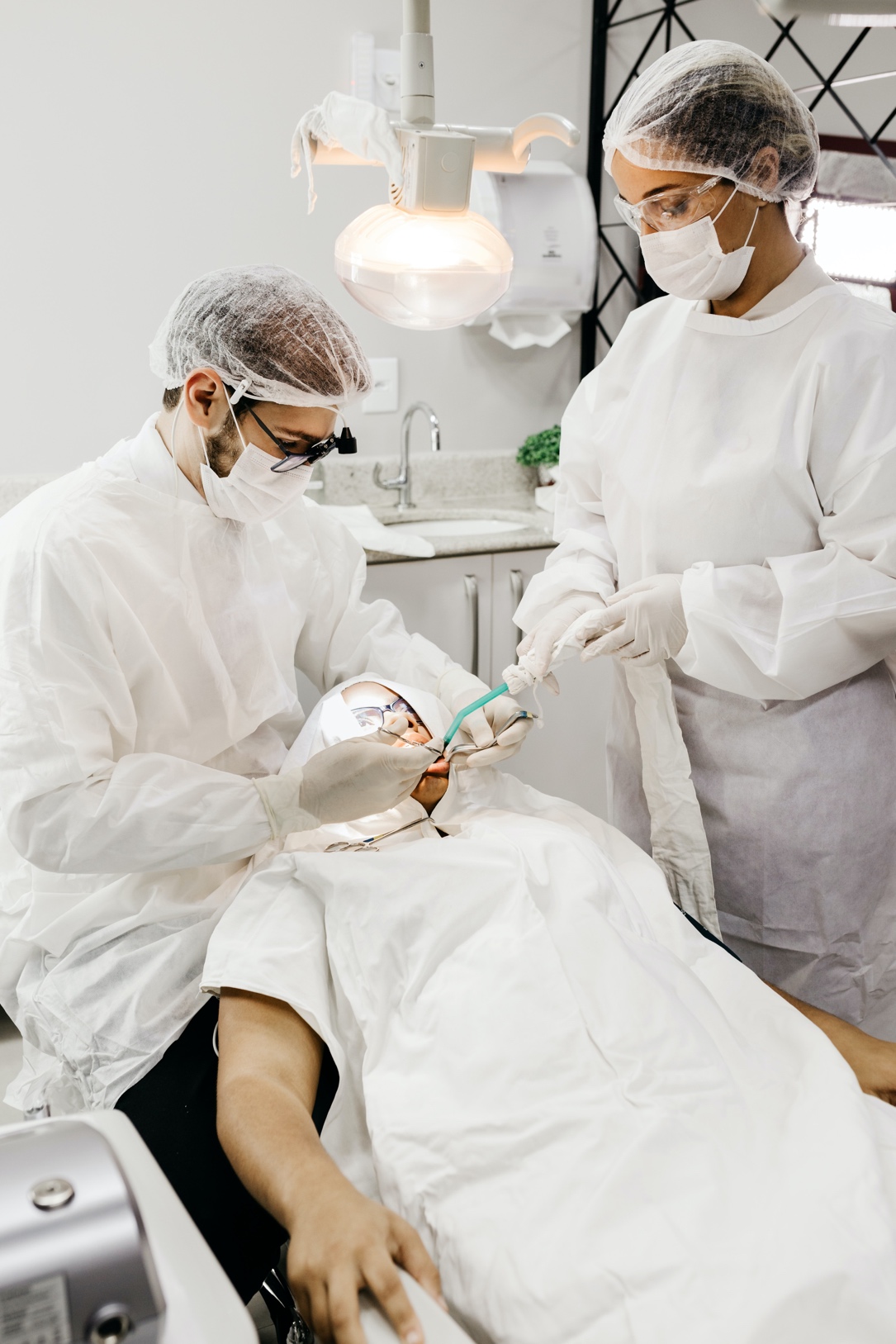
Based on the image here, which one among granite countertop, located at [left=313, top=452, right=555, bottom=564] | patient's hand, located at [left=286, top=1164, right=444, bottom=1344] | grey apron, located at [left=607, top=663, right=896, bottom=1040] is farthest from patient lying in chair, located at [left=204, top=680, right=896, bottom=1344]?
granite countertop, located at [left=313, top=452, right=555, bottom=564]

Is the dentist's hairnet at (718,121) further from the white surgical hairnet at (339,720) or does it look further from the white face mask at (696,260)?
the white surgical hairnet at (339,720)

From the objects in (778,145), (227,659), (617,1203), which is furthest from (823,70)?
(617,1203)

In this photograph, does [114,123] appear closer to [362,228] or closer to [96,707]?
Result: [362,228]

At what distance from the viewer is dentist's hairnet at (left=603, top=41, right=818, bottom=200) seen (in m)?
1.35

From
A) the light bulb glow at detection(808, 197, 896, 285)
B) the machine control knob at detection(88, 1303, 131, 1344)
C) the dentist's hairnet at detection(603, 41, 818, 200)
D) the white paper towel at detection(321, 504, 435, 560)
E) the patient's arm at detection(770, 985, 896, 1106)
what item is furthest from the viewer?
the light bulb glow at detection(808, 197, 896, 285)

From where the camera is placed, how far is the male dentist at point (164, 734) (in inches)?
49.4

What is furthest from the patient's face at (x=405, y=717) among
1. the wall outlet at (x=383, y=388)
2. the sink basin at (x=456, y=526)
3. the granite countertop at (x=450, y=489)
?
the wall outlet at (x=383, y=388)

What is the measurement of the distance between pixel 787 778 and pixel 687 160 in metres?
0.88

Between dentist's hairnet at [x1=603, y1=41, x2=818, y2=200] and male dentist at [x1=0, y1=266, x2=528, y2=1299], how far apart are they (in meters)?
0.49

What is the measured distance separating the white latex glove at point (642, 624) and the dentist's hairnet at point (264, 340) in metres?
0.50

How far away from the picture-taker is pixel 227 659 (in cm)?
155

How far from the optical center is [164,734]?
1.46 m

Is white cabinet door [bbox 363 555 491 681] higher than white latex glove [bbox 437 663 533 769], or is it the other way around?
white latex glove [bbox 437 663 533 769]

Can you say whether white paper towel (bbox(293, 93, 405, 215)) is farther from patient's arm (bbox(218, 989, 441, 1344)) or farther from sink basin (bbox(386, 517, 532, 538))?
sink basin (bbox(386, 517, 532, 538))
